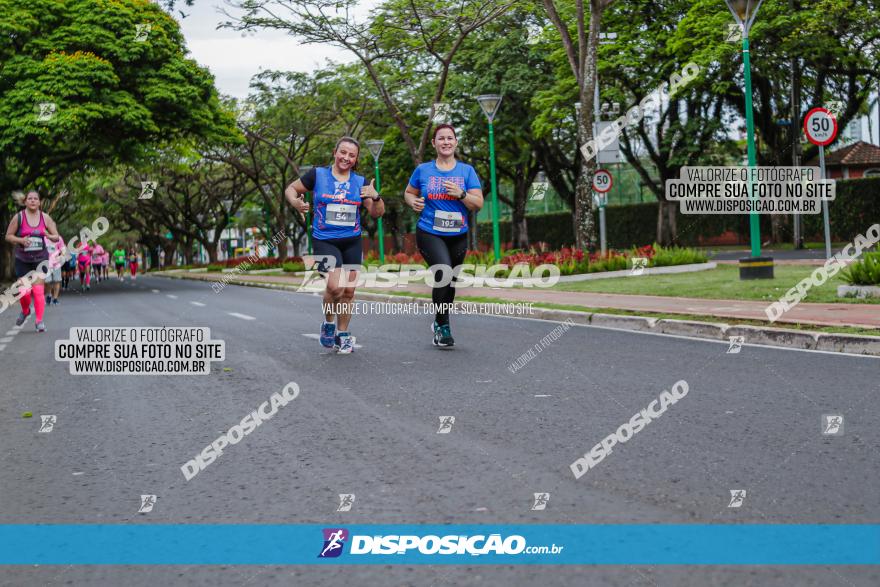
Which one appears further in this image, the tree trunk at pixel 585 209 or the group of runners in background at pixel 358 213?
the tree trunk at pixel 585 209

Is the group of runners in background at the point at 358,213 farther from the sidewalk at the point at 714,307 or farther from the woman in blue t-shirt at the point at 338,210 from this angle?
the sidewalk at the point at 714,307

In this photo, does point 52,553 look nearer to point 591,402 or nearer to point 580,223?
point 591,402

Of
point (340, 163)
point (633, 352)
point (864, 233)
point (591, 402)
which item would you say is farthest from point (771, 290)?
point (864, 233)

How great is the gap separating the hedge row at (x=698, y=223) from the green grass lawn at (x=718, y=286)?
1667 centimetres

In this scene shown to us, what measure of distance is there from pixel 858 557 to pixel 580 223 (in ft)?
63.9

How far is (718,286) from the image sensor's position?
1570cm

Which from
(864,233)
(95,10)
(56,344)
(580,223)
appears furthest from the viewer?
(864,233)

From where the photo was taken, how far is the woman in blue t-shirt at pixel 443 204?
9.16 m

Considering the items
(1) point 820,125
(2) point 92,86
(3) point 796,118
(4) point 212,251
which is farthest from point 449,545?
(4) point 212,251

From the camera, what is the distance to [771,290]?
1412 cm

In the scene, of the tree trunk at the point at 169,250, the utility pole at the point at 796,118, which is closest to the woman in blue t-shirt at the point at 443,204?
the utility pole at the point at 796,118

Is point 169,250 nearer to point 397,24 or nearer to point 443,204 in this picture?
point 397,24

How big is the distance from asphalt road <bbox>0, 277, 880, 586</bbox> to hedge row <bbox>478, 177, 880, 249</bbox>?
29656 mm

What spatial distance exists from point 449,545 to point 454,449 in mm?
1521
